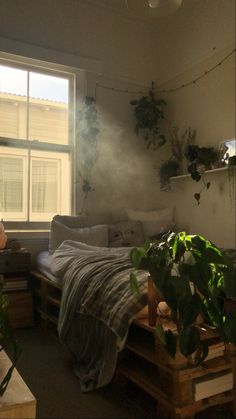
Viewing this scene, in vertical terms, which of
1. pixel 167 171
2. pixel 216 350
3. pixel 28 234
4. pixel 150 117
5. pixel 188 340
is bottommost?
pixel 216 350

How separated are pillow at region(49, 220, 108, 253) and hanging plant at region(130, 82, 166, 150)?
4.51ft

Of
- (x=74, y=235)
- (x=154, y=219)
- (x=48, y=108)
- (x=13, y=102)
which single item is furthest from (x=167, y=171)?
(x=13, y=102)

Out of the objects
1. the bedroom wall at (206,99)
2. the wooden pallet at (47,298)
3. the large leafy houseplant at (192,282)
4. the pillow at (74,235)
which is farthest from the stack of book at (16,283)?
the large leafy houseplant at (192,282)

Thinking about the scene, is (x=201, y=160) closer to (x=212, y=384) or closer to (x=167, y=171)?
(x=167, y=171)

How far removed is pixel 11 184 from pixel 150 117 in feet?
5.48

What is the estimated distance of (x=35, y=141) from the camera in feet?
11.7

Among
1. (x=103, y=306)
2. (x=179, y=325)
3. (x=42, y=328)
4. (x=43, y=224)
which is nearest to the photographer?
(x=179, y=325)

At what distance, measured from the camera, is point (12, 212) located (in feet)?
11.2

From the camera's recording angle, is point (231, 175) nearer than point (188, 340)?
No

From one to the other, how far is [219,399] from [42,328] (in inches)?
67.1

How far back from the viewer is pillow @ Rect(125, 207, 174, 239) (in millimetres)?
3570

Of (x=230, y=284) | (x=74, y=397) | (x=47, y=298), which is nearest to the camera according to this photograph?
(x=230, y=284)

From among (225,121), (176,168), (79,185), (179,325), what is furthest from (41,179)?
(179,325)

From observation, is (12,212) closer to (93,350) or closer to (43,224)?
(43,224)
